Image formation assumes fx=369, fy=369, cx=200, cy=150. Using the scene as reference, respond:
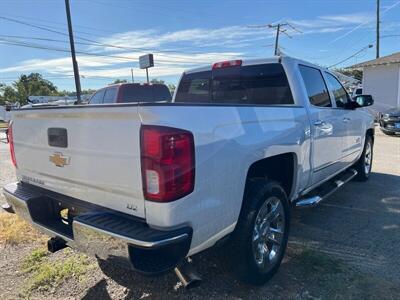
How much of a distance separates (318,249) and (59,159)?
2.71 m

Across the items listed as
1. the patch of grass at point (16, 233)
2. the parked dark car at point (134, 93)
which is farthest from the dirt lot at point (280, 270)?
the parked dark car at point (134, 93)

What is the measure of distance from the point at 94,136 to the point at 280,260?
200cm

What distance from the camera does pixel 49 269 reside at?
138 inches

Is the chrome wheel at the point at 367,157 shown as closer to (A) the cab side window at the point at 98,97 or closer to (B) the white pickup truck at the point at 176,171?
(B) the white pickup truck at the point at 176,171

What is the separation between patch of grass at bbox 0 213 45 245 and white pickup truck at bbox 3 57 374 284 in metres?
0.99

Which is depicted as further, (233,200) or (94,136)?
(233,200)

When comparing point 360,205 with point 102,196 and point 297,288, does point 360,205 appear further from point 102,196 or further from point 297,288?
point 102,196

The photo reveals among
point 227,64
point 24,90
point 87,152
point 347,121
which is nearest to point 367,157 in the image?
point 347,121

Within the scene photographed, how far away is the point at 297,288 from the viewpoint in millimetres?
3129

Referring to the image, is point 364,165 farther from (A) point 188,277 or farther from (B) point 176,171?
(B) point 176,171

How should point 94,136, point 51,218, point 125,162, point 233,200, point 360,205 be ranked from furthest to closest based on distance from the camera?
point 360,205 < point 51,218 < point 233,200 < point 94,136 < point 125,162

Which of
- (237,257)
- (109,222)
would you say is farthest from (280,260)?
(109,222)

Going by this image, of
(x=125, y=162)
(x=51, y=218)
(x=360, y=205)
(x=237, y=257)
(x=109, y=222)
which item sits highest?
(x=125, y=162)

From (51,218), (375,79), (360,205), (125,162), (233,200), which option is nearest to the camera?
(125,162)
